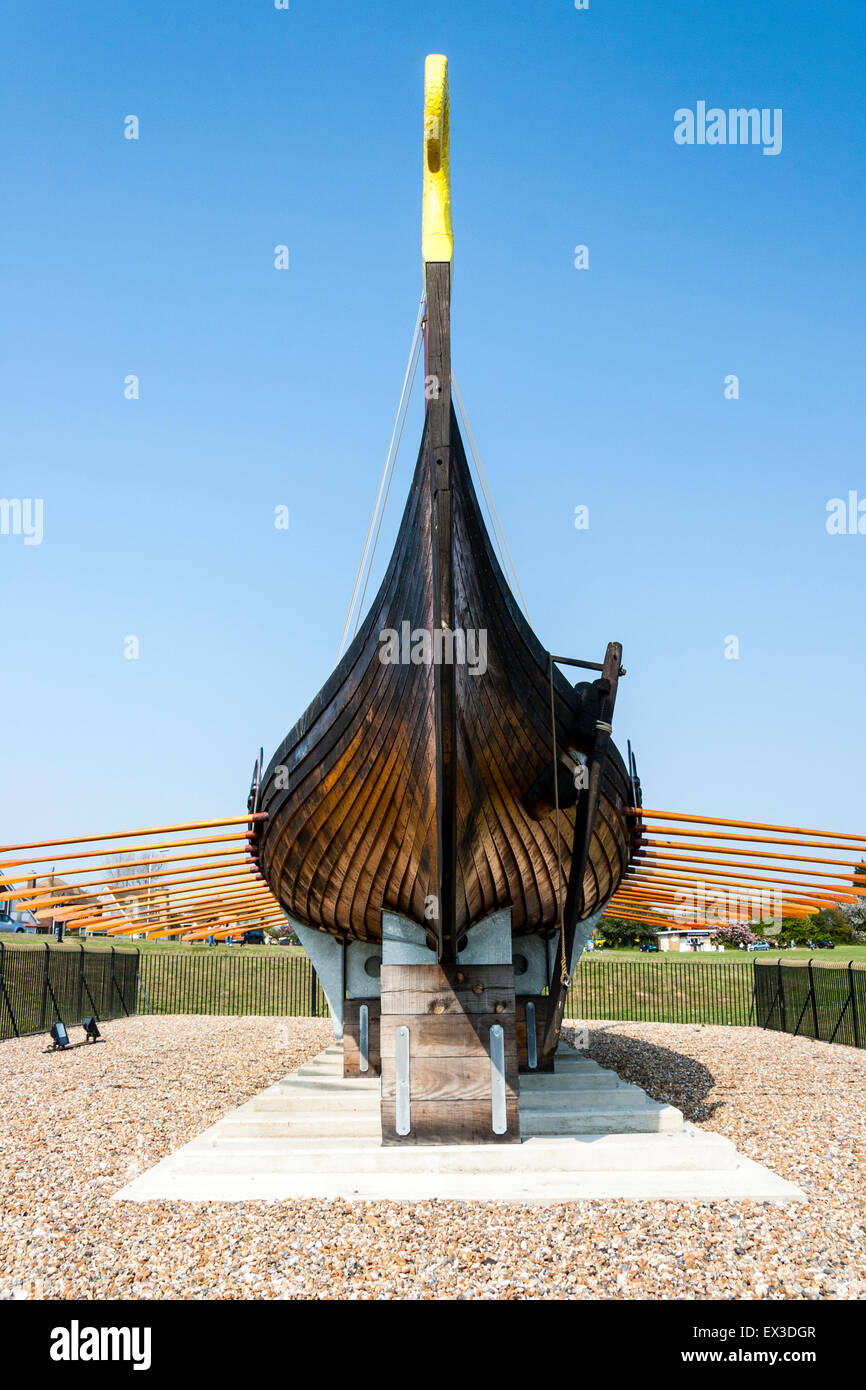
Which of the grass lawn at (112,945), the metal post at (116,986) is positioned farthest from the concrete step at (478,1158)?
the grass lawn at (112,945)

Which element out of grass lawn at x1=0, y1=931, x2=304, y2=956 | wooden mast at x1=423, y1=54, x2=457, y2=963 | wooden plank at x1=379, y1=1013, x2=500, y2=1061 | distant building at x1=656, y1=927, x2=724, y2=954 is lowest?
distant building at x1=656, y1=927, x2=724, y2=954

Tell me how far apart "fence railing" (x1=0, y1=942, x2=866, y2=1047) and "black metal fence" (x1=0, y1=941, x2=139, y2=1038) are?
0.07 ft

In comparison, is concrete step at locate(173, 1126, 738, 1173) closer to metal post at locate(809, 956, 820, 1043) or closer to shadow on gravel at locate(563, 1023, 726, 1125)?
shadow on gravel at locate(563, 1023, 726, 1125)

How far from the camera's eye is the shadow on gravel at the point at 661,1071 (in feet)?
31.0

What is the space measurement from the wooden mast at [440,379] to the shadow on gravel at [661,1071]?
5.32m

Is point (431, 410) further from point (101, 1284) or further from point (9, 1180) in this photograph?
point (9, 1180)

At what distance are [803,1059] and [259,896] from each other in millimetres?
7886

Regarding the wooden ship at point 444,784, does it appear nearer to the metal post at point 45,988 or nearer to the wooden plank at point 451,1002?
the wooden plank at point 451,1002

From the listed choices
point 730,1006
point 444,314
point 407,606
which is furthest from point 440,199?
point 730,1006

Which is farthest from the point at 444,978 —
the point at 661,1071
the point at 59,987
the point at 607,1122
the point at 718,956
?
the point at 718,956

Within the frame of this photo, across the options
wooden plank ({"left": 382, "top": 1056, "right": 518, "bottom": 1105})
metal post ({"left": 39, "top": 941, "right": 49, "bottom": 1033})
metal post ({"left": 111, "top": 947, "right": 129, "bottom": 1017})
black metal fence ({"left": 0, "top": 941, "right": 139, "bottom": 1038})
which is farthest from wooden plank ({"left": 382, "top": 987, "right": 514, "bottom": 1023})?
metal post ({"left": 111, "top": 947, "right": 129, "bottom": 1017})

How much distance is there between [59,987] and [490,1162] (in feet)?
46.0

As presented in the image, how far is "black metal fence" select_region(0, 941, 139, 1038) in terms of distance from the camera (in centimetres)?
1598

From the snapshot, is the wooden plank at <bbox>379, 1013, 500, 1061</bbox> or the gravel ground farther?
the wooden plank at <bbox>379, 1013, 500, 1061</bbox>
